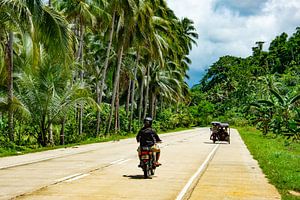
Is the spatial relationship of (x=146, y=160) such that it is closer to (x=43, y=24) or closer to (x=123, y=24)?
(x=43, y=24)

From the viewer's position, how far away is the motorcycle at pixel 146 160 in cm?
1349

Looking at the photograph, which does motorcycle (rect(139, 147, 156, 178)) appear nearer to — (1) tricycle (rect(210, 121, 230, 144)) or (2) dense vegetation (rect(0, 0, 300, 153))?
(2) dense vegetation (rect(0, 0, 300, 153))

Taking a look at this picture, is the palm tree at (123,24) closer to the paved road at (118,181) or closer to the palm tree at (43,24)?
the palm tree at (43,24)

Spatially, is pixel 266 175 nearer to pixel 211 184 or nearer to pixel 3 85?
pixel 211 184

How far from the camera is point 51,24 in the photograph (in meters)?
16.8

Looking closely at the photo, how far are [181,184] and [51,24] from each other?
7556 millimetres

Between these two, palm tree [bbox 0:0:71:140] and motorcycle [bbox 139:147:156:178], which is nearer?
motorcycle [bbox 139:147:156:178]

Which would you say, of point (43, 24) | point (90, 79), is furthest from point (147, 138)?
point (90, 79)

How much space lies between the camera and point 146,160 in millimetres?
13516

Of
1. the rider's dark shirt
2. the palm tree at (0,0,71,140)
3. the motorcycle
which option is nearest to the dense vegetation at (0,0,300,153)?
the palm tree at (0,0,71,140)

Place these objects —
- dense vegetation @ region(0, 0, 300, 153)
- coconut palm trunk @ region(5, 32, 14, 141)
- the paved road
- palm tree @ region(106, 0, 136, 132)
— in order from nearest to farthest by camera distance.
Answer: the paved road < dense vegetation @ region(0, 0, 300, 153) < coconut palm trunk @ region(5, 32, 14, 141) < palm tree @ region(106, 0, 136, 132)


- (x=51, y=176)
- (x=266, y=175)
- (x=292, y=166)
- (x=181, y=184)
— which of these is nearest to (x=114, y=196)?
(x=181, y=184)

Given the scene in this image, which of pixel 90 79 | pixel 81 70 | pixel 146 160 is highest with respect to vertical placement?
pixel 90 79

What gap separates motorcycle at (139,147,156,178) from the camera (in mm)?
13492
